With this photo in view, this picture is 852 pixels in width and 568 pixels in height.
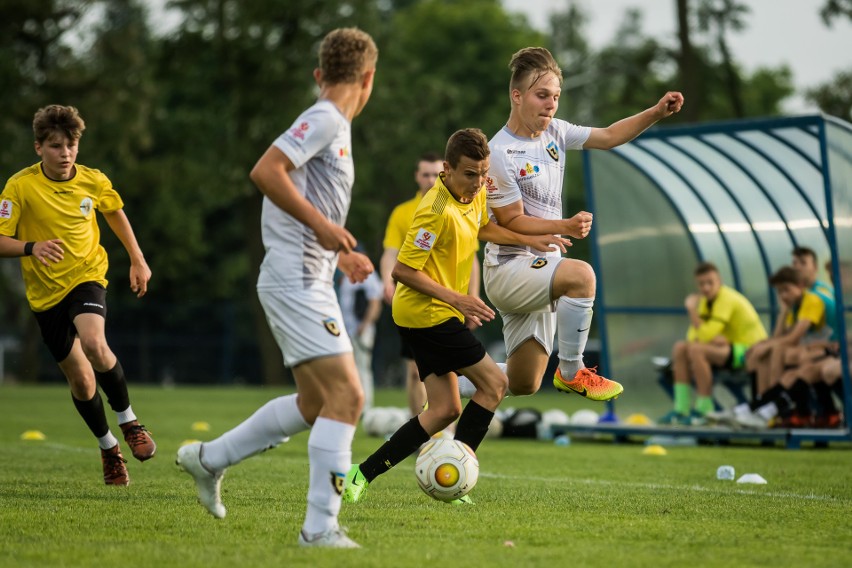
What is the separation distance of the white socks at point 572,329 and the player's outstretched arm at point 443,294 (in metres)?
0.76

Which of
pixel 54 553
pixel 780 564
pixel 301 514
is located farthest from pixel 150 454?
pixel 780 564

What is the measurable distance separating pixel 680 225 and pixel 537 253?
8359mm

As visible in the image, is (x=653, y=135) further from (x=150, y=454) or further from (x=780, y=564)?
(x=780, y=564)

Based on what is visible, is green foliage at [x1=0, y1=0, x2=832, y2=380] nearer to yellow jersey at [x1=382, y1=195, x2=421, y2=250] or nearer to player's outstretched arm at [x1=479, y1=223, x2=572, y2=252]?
yellow jersey at [x1=382, y1=195, x2=421, y2=250]

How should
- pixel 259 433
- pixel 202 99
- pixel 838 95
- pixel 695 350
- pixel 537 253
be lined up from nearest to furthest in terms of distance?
pixel 259 433, pixel 537 253, pixel 695 350, pixel 838 95, pixel 202 99

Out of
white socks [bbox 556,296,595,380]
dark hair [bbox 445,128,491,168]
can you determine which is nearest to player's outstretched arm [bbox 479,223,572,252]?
white socks [bbox 556,296,595,380]

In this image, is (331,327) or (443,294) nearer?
(331,327)

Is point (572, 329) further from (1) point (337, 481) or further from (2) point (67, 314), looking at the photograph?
(2) point (67, 314)

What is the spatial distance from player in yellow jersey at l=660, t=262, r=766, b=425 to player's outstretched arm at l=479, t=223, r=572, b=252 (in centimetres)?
702

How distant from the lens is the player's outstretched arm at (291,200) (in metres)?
5.14

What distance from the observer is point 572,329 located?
7.36m

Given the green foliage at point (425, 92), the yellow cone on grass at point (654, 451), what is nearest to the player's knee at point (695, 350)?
the yellow cone on grass at point (654, 451)

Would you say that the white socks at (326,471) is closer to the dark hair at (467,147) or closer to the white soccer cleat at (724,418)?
the dark hair at (467,147)

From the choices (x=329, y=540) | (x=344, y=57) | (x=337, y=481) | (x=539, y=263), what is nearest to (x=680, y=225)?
(x=539, y=263)
